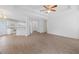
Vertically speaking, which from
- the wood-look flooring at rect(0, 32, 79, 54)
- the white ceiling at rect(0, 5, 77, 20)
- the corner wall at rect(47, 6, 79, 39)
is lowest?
the wood-look flooring at rect(0, 32, 79, 54)

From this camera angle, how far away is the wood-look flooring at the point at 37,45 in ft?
4.76

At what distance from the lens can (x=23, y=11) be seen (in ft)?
Result: 4.82

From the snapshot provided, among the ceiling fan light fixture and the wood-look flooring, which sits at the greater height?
the ceiling fan light fixture

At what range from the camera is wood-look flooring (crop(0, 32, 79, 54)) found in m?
1.45

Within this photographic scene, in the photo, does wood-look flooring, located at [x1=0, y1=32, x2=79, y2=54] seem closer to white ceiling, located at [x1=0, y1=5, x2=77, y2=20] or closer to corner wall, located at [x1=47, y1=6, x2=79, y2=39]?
corner wall, located at [x1=47, y1=6, x2=79, y2=39]

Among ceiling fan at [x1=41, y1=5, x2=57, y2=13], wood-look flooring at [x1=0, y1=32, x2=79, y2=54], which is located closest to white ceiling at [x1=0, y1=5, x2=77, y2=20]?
ceiling fan at [x1=41, y1=5, x2=57, y2=13]

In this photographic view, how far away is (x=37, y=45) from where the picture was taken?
146 cm

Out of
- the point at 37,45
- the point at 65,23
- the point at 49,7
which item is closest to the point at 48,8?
the point at 49,7

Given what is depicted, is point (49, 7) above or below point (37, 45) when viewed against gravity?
above

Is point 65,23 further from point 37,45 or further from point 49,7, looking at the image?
point 37,45

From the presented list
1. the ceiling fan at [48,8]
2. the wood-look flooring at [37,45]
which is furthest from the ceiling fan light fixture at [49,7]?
the wood-look flooring at [37,45]

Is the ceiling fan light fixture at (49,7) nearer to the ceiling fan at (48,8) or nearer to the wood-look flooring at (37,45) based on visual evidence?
the ceiling fan at (48,8)
